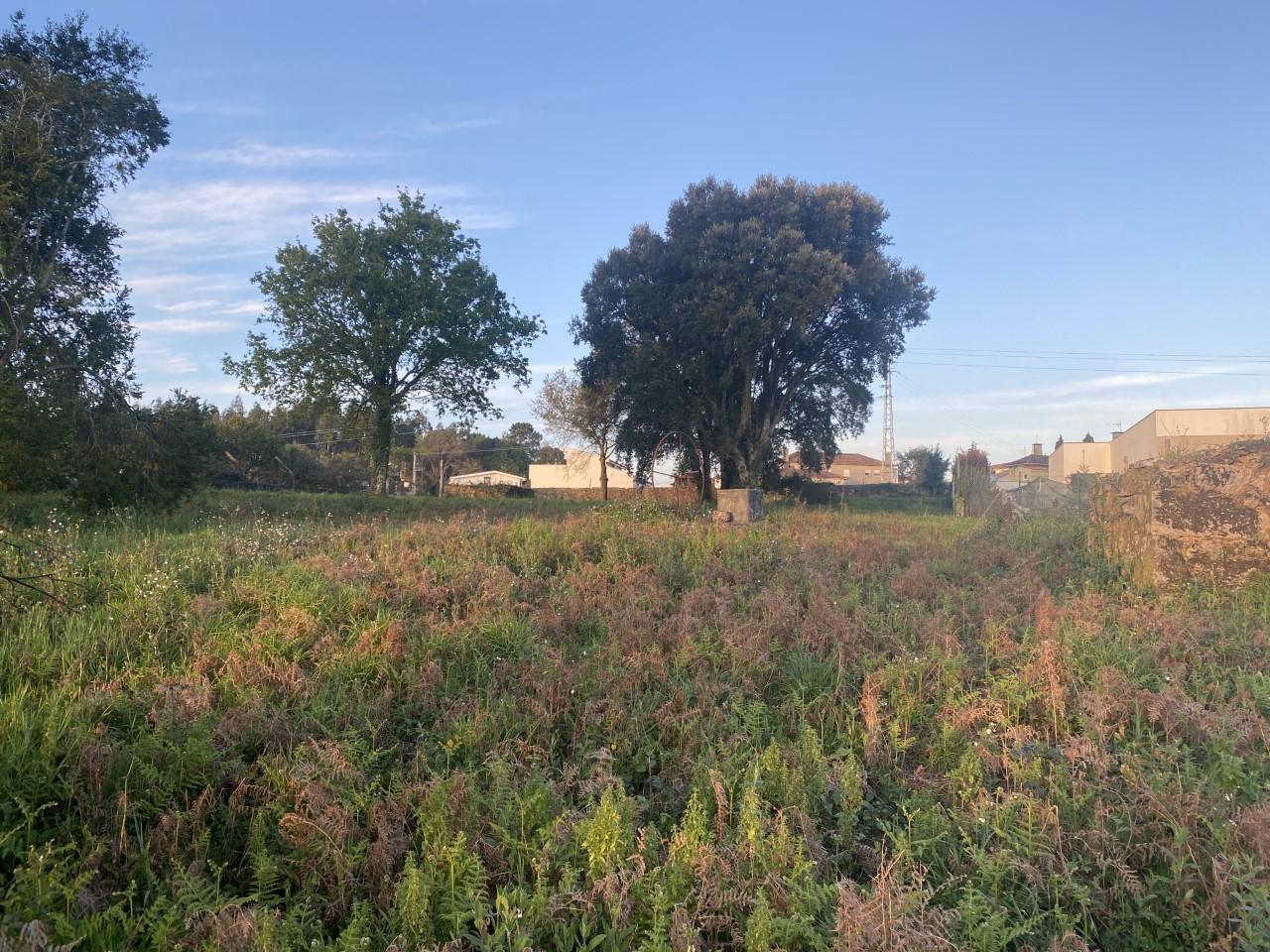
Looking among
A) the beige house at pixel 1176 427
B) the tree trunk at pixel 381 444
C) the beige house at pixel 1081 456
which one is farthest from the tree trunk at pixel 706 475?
the beige house at pixel 1081 456

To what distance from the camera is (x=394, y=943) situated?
2.40 m

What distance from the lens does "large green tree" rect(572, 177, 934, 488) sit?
2361 cm

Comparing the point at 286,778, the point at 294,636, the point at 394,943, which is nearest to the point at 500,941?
the point at 394,943

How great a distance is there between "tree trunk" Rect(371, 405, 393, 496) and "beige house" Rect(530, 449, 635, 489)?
18637mm

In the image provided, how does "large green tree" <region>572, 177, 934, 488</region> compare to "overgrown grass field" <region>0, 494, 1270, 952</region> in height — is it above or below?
above

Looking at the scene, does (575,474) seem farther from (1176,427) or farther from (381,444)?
(1176,427)

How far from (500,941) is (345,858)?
77cm

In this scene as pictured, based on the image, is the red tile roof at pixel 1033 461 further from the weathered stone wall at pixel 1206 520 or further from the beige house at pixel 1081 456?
the weathered stone wall at pixel 1206 520

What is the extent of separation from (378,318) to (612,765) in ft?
74.4

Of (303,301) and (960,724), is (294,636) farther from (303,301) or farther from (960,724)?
(303,301)

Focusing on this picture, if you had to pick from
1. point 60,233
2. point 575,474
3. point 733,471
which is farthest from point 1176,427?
point 575,474

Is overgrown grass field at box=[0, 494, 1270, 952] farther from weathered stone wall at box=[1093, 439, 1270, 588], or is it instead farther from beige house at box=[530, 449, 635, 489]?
beige house at box=[530, 449, 635, 489]

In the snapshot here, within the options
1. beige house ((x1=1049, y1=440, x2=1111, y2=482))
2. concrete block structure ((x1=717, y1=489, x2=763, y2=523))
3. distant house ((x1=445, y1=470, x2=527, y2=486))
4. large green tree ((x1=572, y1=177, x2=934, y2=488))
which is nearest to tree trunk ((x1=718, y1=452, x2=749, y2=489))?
large green tree ((x1=572, y1=177, x2=934, y2=488))

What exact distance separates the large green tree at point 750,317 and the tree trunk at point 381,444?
768 cm
